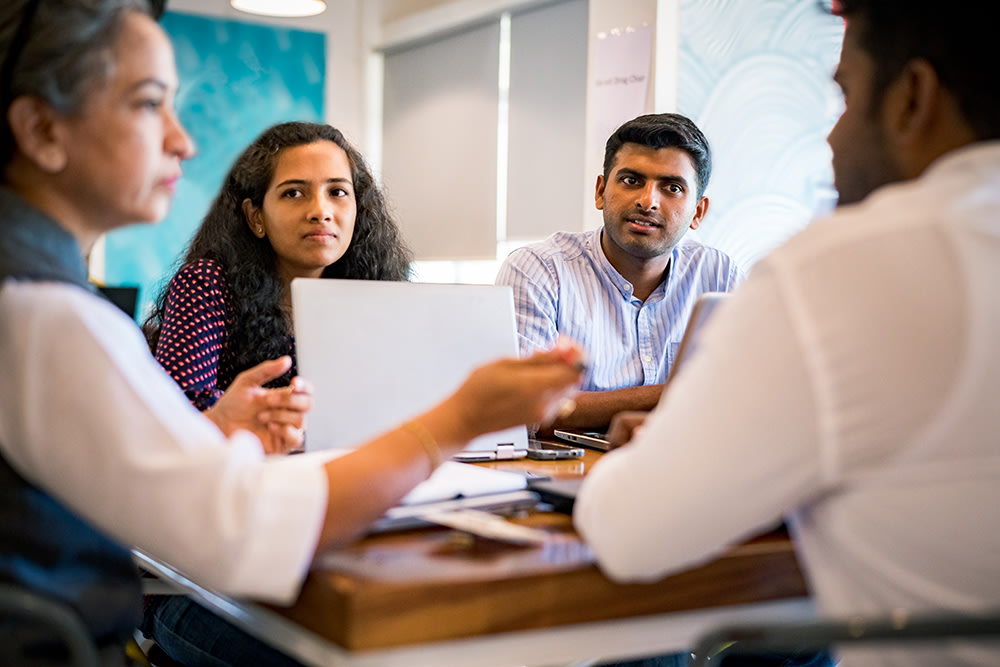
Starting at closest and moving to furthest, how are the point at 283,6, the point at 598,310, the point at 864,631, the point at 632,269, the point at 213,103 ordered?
the point at 864,631
the point at 598,310
the point at 632,269
the point at 283,6
the point at 213,103

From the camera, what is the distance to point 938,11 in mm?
944

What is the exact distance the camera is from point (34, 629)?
0.94 metres

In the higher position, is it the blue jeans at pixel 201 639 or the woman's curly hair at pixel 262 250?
the woman's curly hair at pixel 262 250

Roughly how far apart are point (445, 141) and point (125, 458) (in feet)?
17.0

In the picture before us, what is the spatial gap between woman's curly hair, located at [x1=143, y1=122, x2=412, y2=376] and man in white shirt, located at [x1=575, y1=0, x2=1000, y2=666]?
1374 mm

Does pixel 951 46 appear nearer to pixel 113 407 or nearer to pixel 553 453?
pixel 113 407

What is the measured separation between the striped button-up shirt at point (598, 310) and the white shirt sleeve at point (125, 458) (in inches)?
64.4

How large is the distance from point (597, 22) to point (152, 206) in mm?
3471

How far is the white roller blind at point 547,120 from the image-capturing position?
197 inches

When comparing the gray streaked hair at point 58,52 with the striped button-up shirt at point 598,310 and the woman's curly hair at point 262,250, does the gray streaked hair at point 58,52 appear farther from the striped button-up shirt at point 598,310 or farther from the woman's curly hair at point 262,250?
the striped button-up shirt at point 598,310

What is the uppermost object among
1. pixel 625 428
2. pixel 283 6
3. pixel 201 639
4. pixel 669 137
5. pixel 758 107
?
pixel 283 6

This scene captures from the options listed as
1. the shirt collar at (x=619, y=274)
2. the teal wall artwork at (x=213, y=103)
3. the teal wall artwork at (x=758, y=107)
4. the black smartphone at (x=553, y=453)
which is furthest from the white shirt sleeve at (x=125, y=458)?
the teal wall artwork at (x=213, y=103)

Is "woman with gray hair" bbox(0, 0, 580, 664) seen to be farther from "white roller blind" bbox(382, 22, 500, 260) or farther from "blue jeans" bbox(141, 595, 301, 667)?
"white roller blind" bbox(382, 22, 500, 260)

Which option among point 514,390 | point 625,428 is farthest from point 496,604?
point 625,428
